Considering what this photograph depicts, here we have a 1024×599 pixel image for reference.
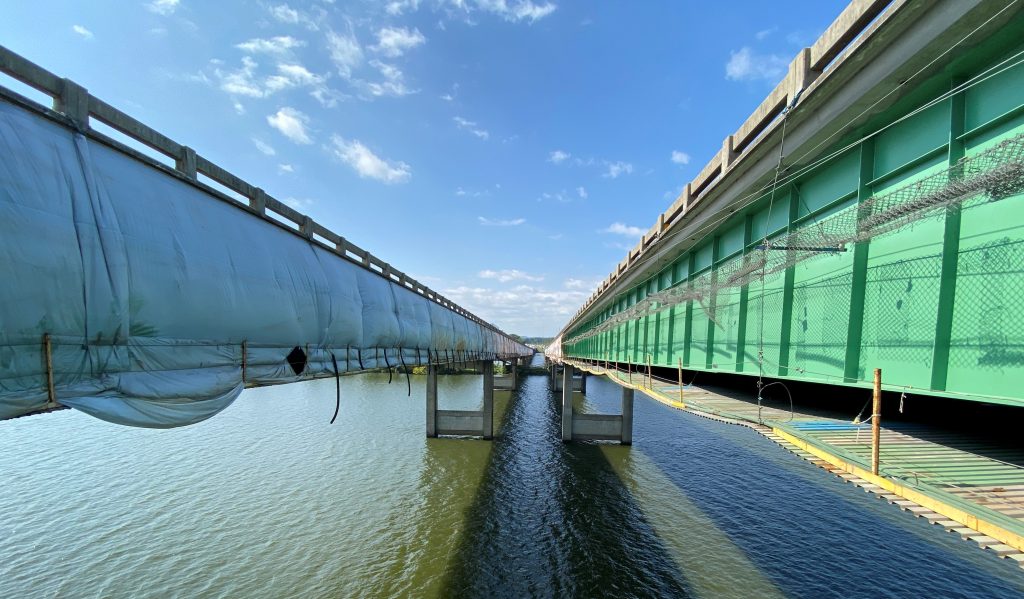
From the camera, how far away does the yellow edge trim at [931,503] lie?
10.8 feet

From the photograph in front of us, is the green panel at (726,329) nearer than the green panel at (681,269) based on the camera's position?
Yes

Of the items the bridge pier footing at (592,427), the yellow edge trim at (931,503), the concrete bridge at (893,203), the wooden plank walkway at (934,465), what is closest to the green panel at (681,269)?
the concrete bridge at (893,203)

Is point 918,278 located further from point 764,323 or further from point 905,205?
point 764,323

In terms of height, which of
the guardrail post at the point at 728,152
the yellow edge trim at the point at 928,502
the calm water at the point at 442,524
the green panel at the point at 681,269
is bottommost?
the calm water at the point at 442,524

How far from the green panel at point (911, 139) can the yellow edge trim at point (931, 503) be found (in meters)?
3.66

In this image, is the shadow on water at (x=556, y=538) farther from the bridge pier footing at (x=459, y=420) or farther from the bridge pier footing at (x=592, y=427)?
the bridge pier footing at (x=459, y=420)

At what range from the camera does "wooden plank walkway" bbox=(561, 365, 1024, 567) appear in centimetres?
→ 358

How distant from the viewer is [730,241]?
9.69m

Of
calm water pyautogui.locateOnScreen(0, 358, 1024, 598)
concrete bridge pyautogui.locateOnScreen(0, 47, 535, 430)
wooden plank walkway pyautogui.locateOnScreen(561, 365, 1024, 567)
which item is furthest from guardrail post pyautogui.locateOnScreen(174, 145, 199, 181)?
calm water pyautogui.locateOnScreen(0, 358, 1024, 598)

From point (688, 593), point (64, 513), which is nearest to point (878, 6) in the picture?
point (688, 593)

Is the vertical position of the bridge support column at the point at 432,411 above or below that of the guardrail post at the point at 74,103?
below

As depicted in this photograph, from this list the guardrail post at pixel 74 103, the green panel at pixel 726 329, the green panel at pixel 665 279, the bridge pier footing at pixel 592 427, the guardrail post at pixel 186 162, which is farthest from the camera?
the bridge pier footing at pixel 592 427

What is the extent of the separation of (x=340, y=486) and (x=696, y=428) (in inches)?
873

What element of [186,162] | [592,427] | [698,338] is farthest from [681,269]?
[592,427]
